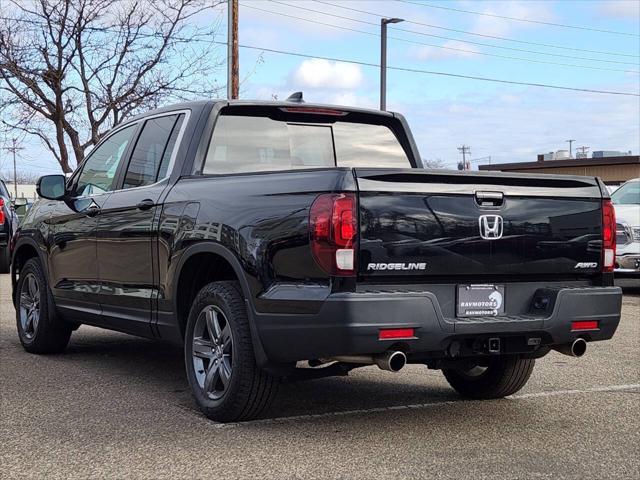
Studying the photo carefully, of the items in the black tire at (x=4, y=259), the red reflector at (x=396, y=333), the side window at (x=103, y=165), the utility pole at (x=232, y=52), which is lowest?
the black tire at (x=4, y=259)

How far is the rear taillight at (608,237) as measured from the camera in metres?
5.13

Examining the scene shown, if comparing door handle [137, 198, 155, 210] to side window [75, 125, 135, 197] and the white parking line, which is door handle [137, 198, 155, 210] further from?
the white parking line

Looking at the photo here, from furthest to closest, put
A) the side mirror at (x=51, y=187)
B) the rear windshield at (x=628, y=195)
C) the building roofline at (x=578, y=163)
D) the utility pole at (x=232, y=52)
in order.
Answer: the building roofline at (x=578, y=163) < the utility pole at (x=232, y=52) < the rear windshield at (x=628, y=195) < the side mirror at (x=51, y=187)

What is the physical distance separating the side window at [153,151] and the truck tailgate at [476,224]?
2006 millimetres

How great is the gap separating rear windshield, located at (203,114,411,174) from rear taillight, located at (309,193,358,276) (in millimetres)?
1547

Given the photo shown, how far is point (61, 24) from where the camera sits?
25016 millimetres

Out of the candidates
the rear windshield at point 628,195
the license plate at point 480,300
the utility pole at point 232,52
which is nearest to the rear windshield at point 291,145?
the license plate at point 480,300

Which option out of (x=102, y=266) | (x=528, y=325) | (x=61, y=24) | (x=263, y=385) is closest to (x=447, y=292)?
(x=528, y=325)

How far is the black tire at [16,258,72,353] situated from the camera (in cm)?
727

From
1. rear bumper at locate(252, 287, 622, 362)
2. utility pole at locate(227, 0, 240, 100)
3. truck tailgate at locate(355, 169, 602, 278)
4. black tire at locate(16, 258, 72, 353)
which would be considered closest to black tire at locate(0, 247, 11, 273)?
utility pole at locate(227, 0, 240, 100)

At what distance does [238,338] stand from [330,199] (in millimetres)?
994

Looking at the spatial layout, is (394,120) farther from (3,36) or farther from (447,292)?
(3,36)

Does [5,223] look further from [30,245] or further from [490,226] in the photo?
[490,226]

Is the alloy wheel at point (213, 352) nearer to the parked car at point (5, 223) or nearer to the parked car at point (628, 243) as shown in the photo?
the parked car at point (628, 243)
